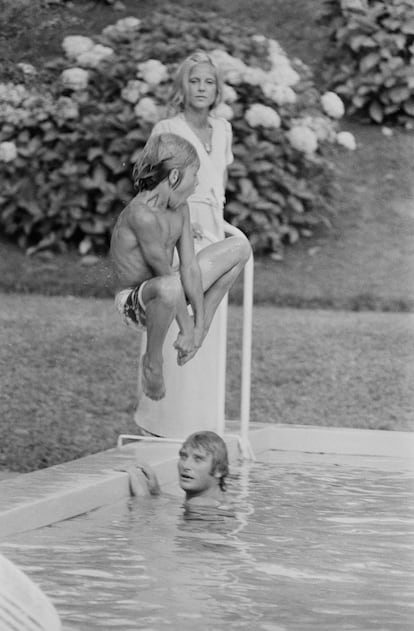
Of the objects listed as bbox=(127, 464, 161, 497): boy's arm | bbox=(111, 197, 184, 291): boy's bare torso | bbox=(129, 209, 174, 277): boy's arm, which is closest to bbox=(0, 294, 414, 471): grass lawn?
bbox=(111, 197, 184, 291): boy's bare torso

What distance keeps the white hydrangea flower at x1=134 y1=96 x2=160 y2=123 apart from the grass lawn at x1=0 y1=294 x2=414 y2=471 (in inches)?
54.0

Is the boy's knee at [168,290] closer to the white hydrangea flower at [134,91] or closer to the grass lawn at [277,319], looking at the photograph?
the grass lawn at [277,319]

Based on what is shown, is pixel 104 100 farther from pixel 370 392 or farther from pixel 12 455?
pixel 12 455

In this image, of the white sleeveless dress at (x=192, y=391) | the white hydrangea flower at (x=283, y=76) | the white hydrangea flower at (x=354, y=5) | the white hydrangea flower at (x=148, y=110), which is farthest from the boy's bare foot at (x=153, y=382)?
the white hydrangea flower at (x=354, y=5)

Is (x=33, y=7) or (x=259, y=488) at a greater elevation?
(x=33, y=7)

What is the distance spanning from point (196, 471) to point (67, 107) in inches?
240

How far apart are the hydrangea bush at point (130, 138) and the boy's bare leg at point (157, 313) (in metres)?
4.84

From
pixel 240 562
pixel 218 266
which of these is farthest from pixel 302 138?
pixel 240 562

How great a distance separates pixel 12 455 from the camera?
22.4 feet

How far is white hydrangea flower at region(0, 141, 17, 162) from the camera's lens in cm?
961

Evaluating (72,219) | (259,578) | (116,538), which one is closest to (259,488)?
(116,538)

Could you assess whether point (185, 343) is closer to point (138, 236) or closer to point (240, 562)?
point (138, 236)

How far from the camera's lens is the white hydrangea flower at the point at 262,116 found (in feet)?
30.8

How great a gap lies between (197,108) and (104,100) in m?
4.66
